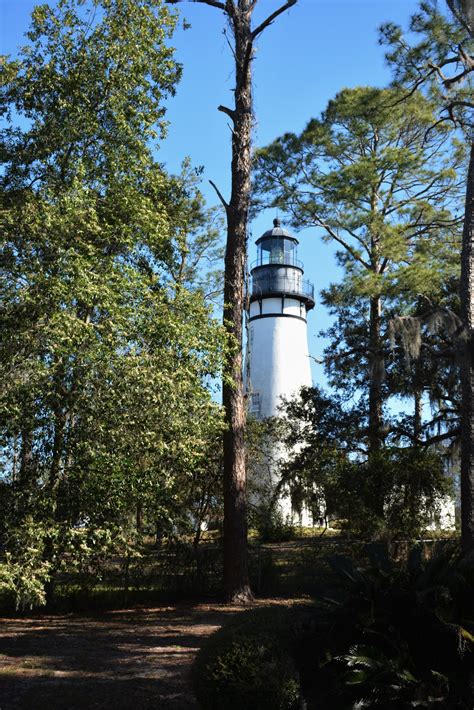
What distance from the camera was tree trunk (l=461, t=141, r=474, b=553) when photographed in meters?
10.9

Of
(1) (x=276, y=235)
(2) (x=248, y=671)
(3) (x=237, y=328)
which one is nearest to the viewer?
(2) (x=248, y=671)

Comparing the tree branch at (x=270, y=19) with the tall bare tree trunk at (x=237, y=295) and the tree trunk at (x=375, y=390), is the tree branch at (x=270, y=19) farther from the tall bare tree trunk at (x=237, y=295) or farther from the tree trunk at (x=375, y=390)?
the tree trunk at (x=375, y=390)

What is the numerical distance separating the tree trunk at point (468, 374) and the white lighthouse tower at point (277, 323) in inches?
539

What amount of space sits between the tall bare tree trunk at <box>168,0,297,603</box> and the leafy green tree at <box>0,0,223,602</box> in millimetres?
1506

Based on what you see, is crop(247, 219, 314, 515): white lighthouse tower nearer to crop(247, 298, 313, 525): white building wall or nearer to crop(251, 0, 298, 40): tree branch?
crop(247, 298, 313, 525): white building wall

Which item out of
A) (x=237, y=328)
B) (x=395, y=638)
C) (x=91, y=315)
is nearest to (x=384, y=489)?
(x=237, y=328)

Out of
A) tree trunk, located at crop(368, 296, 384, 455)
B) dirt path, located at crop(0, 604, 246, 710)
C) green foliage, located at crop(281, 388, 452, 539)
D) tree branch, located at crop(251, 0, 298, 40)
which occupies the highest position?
tree branch, located at crop(251, 0, 298, 40)

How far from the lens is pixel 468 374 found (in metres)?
11.5

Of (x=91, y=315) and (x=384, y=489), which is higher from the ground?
(x=91, y=315)

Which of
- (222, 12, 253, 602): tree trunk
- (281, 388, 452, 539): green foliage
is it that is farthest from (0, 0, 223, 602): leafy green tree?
(281, 388, 452, 539): green foliage

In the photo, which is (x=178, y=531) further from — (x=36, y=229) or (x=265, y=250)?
(x=265, y=250)

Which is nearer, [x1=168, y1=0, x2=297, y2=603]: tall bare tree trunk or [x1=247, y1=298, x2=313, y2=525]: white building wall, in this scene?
[x1=168, y1=0, x2=297, y2=603]: tall bare tree trunk

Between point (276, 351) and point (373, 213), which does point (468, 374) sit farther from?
point (276, 351)

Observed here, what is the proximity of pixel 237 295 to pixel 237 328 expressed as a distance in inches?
24.3
